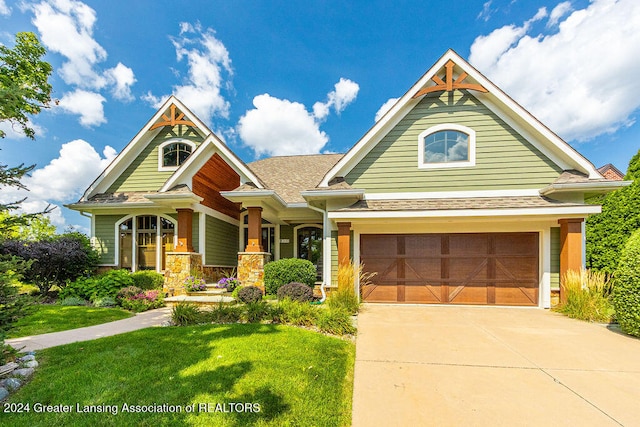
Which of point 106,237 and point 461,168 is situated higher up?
→ point 461,168

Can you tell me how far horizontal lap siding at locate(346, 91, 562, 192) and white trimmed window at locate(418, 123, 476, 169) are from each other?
14 centimetres

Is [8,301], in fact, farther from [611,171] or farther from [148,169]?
[611,171]

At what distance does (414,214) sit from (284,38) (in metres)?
10.2

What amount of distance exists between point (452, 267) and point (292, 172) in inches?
310

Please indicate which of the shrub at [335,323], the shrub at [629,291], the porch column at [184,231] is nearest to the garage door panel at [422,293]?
the shrub at [335,323]

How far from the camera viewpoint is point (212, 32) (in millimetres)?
11750

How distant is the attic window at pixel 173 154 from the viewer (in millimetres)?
11203

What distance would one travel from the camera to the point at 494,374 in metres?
3.74

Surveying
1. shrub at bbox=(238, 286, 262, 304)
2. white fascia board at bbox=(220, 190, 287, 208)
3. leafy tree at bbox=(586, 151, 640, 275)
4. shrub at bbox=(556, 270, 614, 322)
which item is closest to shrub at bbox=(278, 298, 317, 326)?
shrub at bbox=(238, 286, 262, 304)

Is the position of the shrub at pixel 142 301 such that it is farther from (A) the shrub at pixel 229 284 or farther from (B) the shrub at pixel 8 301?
(B) the shrub at pixel 8 301

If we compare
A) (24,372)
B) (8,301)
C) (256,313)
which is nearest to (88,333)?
(24,372)

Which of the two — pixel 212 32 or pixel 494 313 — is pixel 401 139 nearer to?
pixel 494 313

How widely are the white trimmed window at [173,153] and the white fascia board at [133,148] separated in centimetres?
70

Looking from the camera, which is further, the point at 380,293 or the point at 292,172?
the point at 292,172
